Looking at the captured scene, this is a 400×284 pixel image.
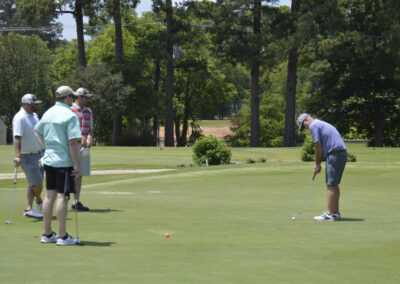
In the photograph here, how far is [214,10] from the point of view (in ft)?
179

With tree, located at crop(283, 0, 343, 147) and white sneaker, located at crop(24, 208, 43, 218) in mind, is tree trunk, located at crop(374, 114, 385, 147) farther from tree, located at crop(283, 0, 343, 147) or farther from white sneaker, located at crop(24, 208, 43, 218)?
white sneaker, located at crop(24, 208, 43, 218)

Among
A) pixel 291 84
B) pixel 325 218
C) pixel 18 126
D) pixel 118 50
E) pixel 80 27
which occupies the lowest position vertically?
pixel 325 218

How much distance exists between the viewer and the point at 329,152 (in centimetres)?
1248

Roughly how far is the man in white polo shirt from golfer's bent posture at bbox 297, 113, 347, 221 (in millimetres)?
4732

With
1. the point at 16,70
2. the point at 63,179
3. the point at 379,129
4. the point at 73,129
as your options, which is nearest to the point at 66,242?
the point at 63,179

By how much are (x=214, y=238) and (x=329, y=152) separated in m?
3.48

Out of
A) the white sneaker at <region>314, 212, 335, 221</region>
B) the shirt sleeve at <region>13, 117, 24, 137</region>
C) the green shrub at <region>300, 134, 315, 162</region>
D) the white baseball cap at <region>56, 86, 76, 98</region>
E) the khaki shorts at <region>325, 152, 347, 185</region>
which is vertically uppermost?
the white baseball cap at <region>56, 86, 76, 98</region>

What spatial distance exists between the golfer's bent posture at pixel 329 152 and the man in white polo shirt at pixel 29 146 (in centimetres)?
473

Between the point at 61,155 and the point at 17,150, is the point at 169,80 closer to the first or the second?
the point at 17,150

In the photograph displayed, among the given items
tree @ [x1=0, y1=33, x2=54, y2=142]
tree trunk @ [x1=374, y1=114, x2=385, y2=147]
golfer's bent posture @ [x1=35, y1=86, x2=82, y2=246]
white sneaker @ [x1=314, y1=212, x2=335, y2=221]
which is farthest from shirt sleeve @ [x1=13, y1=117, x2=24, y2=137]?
tree @ [x1=0, y1=33, x2=54, y2=142]

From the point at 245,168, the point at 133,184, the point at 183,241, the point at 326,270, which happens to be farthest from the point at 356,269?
the point at 245,168

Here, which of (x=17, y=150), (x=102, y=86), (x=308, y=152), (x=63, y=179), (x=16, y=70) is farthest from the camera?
(x=16, y=70)

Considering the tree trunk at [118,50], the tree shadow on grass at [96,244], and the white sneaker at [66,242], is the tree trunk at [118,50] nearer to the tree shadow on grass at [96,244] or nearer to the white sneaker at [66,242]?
the tree shadow on grass at [96,244]

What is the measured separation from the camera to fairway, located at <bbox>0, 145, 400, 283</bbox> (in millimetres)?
7410
